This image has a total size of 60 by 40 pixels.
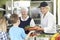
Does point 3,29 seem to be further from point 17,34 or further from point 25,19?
point 25,19

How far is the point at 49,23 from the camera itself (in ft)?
20.6

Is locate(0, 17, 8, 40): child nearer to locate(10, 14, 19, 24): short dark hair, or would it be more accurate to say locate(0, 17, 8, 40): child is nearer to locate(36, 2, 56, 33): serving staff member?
locate(10, 14, 19, 24): short dark hair

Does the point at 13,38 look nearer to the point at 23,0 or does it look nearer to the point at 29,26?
the point at 29,26

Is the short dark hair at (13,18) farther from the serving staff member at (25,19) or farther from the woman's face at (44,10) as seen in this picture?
the woman's face at (44,10)

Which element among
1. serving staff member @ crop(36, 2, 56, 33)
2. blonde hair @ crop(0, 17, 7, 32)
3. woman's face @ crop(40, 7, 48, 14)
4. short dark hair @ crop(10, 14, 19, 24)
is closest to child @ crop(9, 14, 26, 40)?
short dark hair @ crop(10, 14, 19, 24)

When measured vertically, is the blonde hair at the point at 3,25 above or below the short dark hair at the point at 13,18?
below

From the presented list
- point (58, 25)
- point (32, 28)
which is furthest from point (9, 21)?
point (58, 25)

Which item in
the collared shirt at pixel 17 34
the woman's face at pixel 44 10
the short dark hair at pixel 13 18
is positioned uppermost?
the woman's face at pixel 44 10

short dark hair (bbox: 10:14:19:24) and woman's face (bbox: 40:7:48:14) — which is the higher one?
woman's face (bbox: 40:7:48:14)

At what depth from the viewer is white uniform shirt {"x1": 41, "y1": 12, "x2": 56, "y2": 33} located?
6.25 meters

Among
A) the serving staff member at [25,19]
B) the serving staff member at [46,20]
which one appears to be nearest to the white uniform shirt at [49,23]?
the serving staff member at [46,20]

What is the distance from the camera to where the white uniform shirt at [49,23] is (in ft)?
20.5

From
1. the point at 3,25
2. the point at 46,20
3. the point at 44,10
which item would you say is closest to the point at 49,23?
the point at 46,20

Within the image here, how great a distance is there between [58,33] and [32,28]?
634 millimetres
